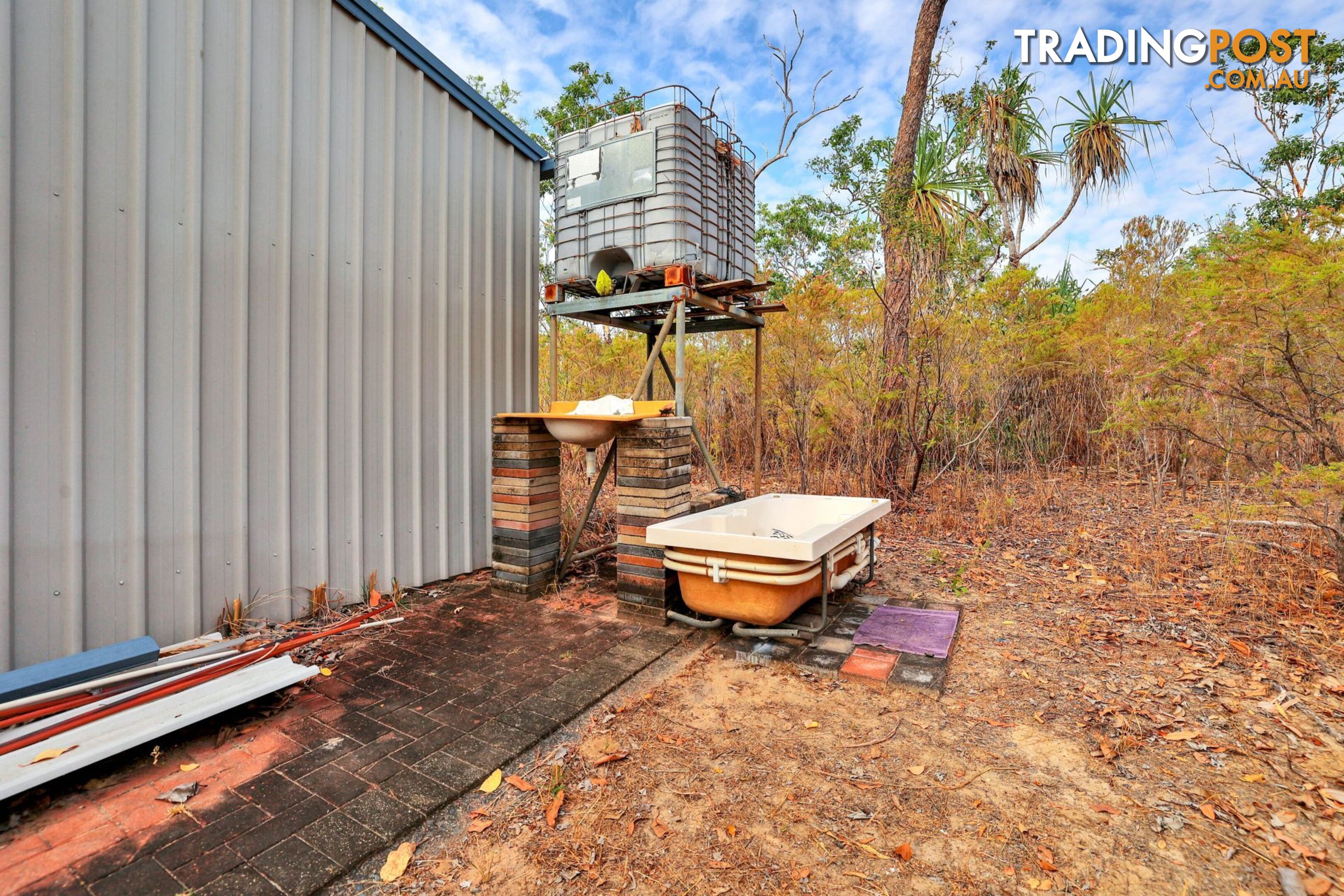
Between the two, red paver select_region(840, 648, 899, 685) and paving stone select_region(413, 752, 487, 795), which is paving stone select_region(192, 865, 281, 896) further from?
red paver select_region(840, 648, 899, 685)

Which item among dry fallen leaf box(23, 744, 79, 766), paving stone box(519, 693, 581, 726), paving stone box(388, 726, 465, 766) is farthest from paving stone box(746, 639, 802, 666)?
dry fallen leaf box(23, 744, 79, 766)

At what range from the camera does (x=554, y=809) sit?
1.66m

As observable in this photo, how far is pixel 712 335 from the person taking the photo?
26.9 ft

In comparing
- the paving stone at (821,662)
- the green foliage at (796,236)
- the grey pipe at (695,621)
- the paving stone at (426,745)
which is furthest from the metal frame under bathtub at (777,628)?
the green foliage at (796,236)

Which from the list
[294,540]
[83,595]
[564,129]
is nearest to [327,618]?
[294,540]

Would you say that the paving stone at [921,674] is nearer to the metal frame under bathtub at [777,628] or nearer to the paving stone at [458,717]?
the metal frame under bathtub at [777,628]

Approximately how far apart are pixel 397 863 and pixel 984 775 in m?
1.67

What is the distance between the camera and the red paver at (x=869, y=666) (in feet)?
8.11

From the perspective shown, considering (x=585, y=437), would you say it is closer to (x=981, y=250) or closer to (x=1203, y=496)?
(x=1203, y=496)

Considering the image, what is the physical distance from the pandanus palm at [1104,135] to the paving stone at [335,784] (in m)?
12.3

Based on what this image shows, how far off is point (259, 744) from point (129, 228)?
2.13 meters

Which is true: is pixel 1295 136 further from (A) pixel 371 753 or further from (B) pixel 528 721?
(A) pixel 371 753

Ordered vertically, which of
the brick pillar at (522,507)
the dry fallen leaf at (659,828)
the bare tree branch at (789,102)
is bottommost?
the dry fallen leaf at (659,828)

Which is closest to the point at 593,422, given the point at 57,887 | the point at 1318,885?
the point at 57,887
